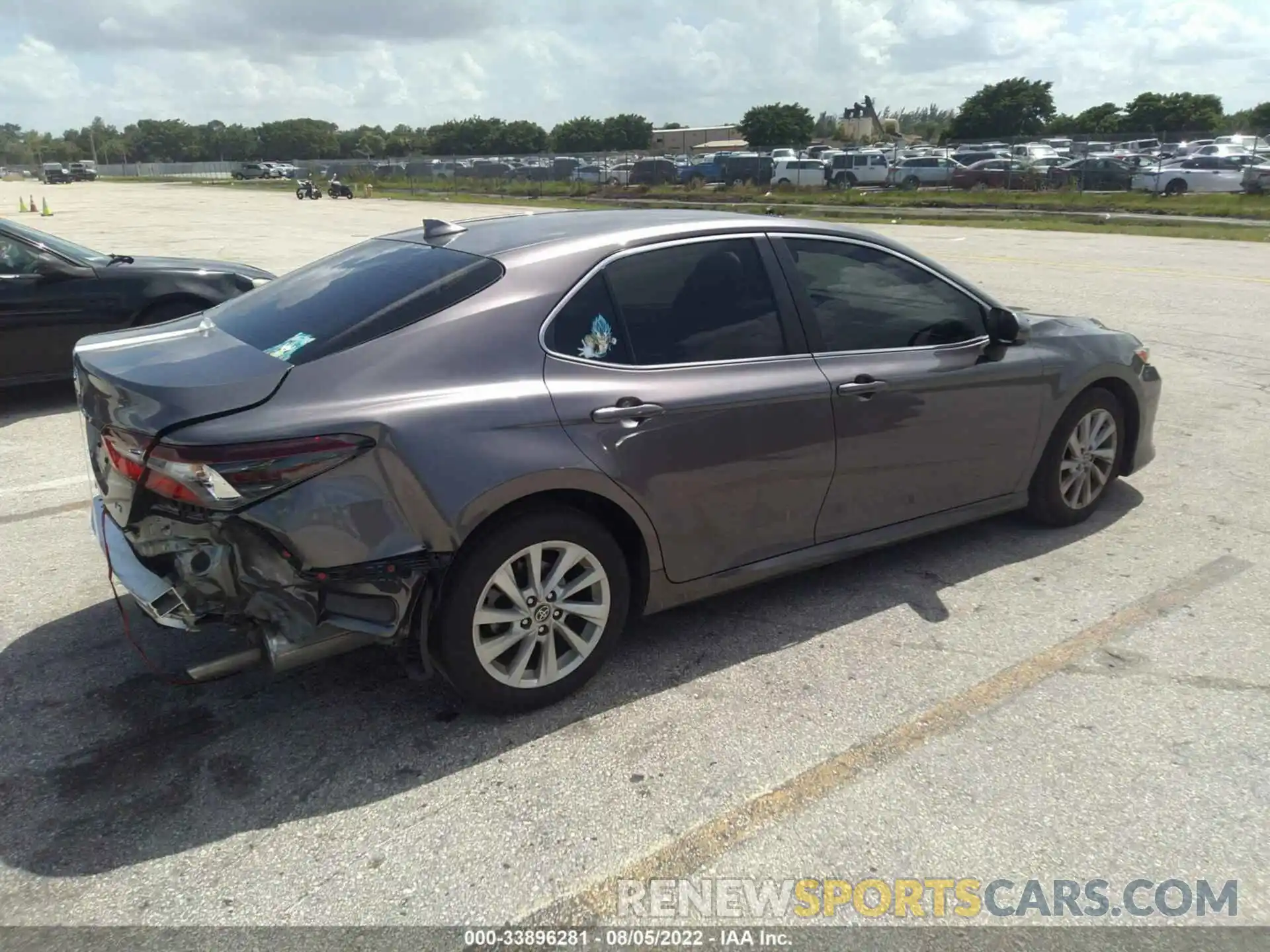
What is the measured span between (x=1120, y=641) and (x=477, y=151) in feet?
423

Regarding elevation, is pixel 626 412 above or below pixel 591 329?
below

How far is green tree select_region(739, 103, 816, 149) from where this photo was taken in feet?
275

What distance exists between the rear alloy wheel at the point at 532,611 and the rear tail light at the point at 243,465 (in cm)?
53

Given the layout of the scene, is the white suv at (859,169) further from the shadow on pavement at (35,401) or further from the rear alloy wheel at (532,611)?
the rear alloy wheel at (532,611)

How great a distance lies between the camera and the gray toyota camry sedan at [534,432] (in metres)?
2.96

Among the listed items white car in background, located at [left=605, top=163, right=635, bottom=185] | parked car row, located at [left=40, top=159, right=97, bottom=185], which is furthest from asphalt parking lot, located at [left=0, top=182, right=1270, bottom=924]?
parked car row, located at [left=40, top=159, right=97, bottom=185]

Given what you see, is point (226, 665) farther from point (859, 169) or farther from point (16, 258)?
point (859, 169)

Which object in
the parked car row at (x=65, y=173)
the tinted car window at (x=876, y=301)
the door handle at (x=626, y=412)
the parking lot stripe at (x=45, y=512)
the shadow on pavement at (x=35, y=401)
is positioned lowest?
the parked car row at (x=65, y=173)

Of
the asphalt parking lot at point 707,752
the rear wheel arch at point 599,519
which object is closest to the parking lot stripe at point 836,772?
the asphalt parking lot at point 707,752

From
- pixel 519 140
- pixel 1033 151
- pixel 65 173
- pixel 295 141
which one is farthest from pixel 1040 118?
pixel 295 141

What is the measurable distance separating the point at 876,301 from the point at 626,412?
1.51 m

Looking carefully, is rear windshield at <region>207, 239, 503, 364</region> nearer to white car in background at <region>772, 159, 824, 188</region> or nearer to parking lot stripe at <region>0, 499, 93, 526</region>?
parking lot stripe at <region>0, 499, 93, 526</region>

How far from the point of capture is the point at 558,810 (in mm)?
2959

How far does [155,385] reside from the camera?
10.1 ft
